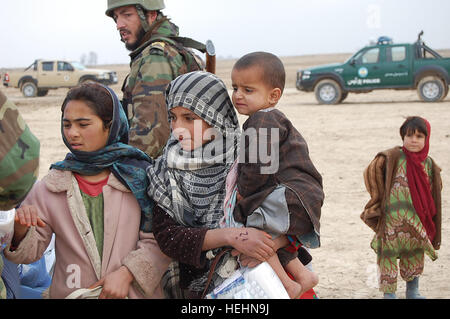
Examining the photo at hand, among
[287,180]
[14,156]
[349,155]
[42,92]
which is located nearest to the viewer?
[14,156]

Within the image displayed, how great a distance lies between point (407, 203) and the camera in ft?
14.7

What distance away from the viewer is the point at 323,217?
6762 millimetres

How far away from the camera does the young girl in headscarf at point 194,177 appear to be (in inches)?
98.1

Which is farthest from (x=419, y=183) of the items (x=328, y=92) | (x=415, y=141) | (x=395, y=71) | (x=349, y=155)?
(x=328, y=92)

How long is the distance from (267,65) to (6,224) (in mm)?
1325

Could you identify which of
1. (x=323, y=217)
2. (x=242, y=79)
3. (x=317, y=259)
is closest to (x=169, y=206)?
(x=242, y=79)

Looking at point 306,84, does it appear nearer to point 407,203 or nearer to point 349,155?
point 349,155

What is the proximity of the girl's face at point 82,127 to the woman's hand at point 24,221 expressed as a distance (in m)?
0.34

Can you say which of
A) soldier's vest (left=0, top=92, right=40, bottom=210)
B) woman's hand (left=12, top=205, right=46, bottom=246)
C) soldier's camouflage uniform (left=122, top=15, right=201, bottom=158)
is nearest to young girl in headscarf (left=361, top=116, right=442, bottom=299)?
soldier's camouflage uniform (left=122, top=15, right=201, bottom=158)

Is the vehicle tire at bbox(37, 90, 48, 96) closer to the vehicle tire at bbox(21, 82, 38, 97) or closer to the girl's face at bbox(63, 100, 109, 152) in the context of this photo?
the vehicle tire at bbox(21, 82, 38, 97)

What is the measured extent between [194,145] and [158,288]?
0.69m

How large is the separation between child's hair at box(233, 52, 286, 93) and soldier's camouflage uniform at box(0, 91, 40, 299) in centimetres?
107

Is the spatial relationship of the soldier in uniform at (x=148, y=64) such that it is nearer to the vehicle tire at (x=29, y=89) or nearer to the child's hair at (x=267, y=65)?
the child's hair at (x=267, y=65)

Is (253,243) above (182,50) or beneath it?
beneath
